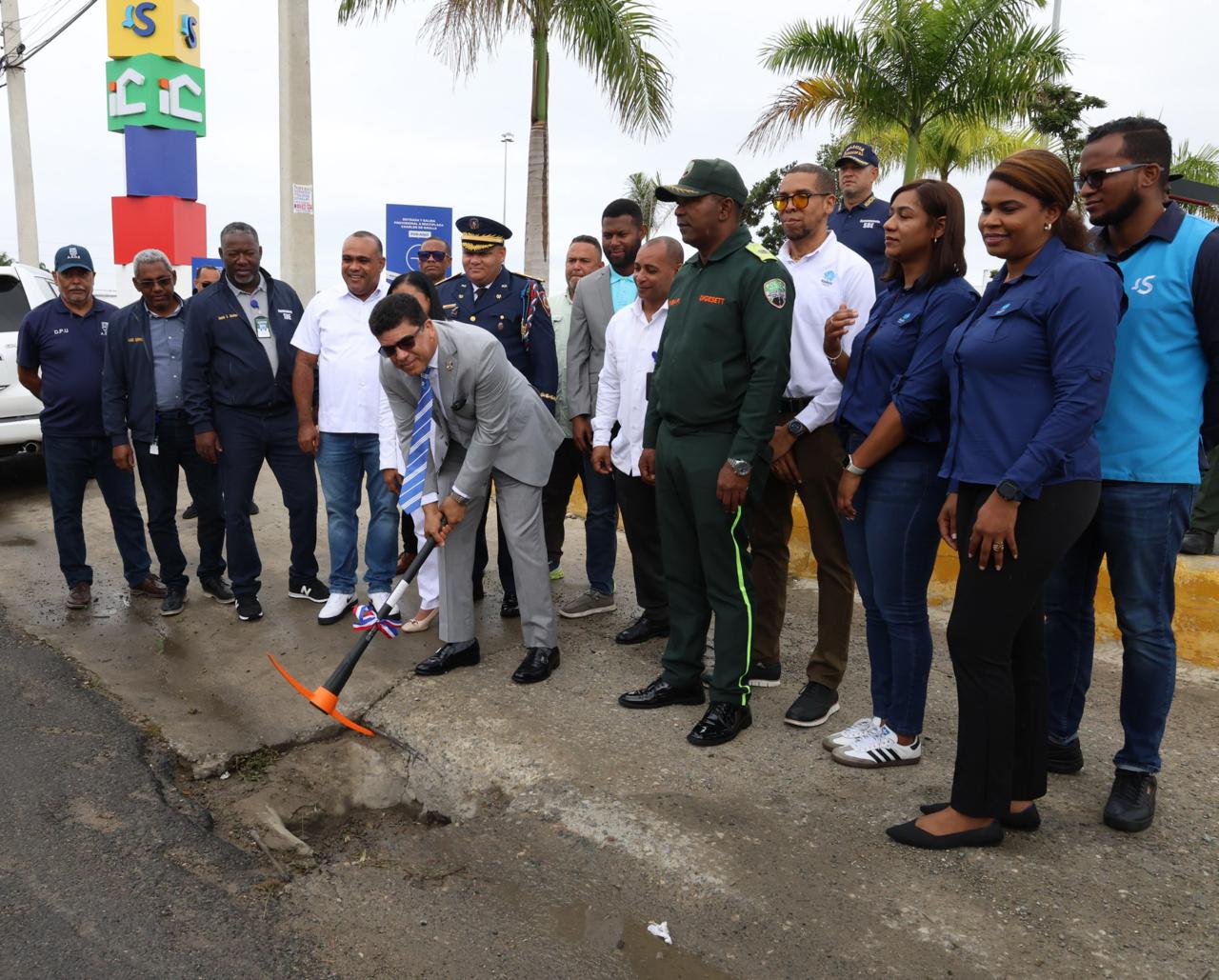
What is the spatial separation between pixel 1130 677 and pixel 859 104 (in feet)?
38.3

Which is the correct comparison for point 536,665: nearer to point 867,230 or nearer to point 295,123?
point 867,230

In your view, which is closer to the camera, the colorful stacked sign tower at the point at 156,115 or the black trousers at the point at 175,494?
the black trousers at the point at 175,494

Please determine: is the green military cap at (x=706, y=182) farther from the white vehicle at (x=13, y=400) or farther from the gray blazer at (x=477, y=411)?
the white vehicle at (x=13, y=400)

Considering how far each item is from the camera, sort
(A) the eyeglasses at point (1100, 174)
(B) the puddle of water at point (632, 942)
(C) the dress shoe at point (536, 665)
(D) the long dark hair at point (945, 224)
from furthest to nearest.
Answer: (C) the dress shoe at point (536, 665) → (D) the long dark hair at point (945, 224) → (A) the eyeglasses at point (1100, 174) → (B) the puddle of water at point (632, 942)

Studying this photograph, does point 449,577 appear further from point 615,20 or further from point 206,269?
→ point 615,20

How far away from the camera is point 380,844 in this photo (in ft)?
10.1

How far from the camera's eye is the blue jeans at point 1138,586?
288 centimetres

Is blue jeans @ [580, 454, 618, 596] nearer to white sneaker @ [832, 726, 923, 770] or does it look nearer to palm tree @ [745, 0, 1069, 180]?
white sneaker @ [832, 726, 923, 770]

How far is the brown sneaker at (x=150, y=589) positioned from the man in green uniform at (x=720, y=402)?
3.24m

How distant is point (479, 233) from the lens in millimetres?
5082

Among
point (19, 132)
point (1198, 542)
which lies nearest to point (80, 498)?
→ point (1198, 542)

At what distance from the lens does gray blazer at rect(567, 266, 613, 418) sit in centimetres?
498

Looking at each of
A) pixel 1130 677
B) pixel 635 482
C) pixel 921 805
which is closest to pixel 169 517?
pixel 635 482

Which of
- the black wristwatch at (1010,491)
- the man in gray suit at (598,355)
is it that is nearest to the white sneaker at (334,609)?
the man in gray suit at (598,355)
